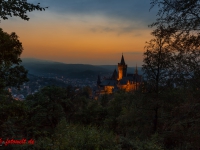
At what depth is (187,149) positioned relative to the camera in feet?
26.1

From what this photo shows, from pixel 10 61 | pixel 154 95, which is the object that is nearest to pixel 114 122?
pixel 154 95

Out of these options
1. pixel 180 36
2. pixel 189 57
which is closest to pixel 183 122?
pixel 189 57

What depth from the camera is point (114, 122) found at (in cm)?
2333

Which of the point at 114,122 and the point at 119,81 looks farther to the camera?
the point at 119,81

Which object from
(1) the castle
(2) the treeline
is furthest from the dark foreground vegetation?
(1) the castle

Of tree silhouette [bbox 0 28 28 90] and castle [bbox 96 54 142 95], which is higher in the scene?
tree silhouette [bbox 0 28 28 90]

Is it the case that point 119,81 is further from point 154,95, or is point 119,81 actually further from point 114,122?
point 154,95

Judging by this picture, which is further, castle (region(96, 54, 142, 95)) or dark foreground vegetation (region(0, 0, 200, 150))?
castle (region(96, 54, 142, 95))

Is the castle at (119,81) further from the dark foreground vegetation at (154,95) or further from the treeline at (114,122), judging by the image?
the dark foreground vegetation at (154,95)

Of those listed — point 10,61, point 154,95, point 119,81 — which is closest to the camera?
point 10,61

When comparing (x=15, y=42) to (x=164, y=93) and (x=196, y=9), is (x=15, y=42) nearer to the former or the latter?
(x=196, y=9)

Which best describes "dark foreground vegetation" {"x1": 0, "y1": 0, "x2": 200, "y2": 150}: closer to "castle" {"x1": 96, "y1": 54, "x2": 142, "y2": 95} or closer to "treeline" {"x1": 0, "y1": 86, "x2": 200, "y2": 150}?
"treeline" {"x1": 0, "y1": 86, "x2": 200, "y2": 150}

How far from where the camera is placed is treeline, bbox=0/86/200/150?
6.74 metres

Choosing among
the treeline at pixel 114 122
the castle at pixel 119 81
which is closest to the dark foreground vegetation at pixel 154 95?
the treeline at pixel 114 122
